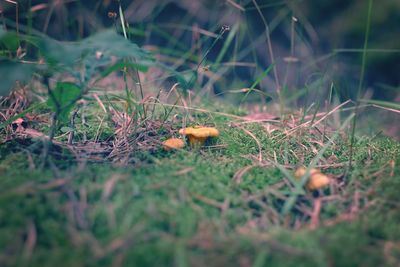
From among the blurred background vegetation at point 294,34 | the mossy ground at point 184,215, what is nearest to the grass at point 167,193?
the mossy ground at point 184,215

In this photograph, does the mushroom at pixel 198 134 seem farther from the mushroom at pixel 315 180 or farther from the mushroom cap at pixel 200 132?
the mushroom at pixel 315 180

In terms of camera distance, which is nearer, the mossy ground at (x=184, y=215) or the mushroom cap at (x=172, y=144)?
the mossy ground at (x=184, y=215)

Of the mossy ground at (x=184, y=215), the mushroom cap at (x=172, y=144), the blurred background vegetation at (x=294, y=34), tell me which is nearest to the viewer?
the mossy ground at (x=184, y=215)

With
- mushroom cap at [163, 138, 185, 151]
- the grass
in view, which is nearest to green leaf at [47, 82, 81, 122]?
the grass

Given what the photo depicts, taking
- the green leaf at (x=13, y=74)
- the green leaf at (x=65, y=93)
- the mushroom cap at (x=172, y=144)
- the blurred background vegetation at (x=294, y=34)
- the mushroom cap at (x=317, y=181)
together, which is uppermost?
the blurred background vegetation at (x=294, y=34)

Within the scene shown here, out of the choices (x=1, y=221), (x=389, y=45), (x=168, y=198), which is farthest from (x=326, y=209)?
(x=389, y=45)

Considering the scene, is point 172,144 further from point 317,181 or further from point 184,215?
point 317,181

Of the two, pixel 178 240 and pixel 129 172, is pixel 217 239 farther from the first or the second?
pixel 129 172
